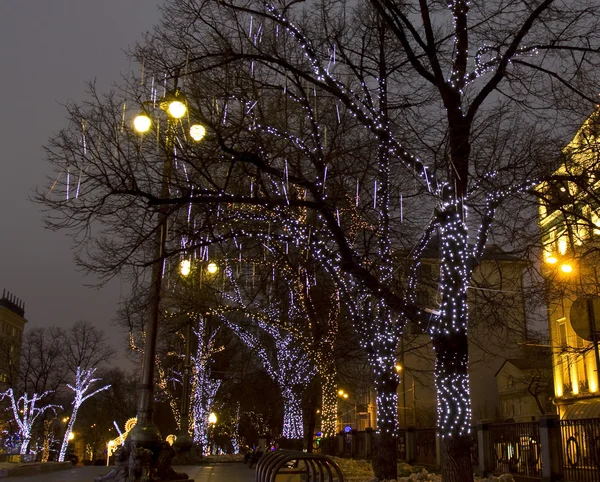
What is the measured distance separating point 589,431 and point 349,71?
9667mm

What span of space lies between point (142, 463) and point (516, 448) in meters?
9.03

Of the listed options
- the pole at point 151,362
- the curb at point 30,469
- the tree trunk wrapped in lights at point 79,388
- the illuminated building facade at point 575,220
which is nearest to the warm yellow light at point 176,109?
the pole at point 151,362

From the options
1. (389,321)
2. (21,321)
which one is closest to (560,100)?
(389,321)

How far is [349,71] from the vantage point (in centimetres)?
1623

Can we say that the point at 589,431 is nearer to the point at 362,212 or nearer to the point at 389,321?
the point at 389,321

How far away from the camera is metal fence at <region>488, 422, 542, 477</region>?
49.9 ft

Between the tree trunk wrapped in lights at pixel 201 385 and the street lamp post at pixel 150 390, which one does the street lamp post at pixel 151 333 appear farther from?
the tree trunk wrapped in lights at pixel 201 385

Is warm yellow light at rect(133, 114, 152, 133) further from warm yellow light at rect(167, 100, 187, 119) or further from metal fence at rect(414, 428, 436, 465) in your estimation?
metal fence at rect(414, 428, 436, 465)

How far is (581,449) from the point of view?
46.3 ft

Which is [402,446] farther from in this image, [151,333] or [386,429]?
[151,333]

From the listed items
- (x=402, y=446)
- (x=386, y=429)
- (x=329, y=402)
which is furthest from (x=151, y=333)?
(x=402, y=446)

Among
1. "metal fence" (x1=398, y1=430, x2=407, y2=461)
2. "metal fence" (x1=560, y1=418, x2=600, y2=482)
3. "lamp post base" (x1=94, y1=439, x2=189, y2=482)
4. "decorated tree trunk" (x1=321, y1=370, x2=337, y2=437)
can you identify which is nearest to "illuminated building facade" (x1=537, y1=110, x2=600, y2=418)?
"metal fence" (x1=560, y1=418, x2=600, y2=482)

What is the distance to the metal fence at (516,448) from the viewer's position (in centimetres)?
1520

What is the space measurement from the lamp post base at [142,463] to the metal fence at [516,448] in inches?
308
